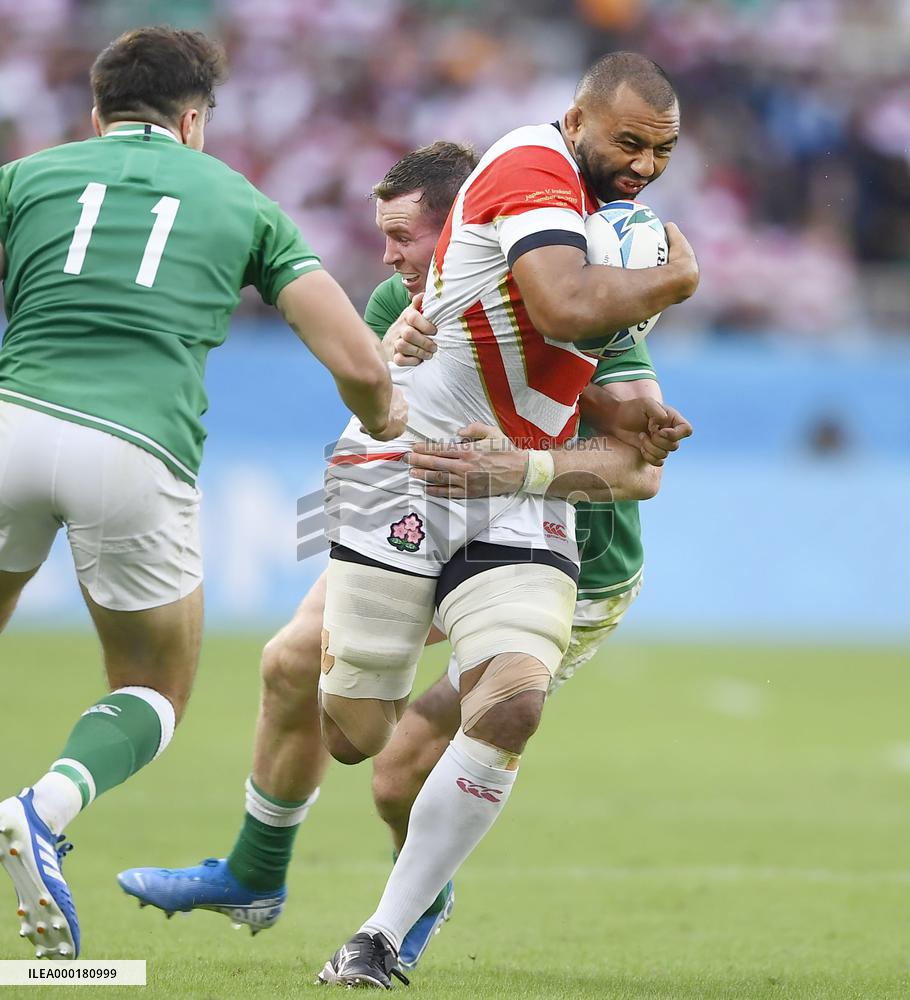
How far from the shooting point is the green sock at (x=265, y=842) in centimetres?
526

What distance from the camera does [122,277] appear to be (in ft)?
13.0

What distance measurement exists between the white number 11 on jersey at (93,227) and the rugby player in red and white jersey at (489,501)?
37.5 inches

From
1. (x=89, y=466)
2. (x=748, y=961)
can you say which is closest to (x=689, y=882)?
(x=748, y=961)

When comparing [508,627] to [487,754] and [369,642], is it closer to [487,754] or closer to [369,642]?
[487,754]

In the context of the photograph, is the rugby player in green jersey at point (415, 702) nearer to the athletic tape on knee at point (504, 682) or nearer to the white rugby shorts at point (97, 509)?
the athletic tape on knee at point (504, 682)

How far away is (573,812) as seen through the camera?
8297 mm

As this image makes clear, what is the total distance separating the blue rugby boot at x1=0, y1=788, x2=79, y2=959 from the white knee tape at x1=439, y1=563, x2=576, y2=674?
1330 mm

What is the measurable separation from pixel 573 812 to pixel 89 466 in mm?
4915

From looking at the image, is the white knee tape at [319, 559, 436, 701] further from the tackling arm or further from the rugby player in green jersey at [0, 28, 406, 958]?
the tackling arm

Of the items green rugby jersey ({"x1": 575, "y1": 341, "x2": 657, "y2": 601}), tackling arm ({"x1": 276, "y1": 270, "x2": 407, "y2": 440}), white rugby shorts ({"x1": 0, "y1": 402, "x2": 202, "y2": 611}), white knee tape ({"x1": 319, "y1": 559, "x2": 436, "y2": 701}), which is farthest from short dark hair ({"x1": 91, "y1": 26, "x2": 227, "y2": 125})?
green rugby jersey ({"x1": 575, "y1": 341, "x2": 657, "y2": 601})

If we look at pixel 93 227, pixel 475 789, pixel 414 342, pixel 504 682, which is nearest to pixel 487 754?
pixel 475 789

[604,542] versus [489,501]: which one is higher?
[604,542]

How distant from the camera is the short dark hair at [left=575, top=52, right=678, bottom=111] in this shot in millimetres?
4574

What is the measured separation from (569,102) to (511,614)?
14455 mm
